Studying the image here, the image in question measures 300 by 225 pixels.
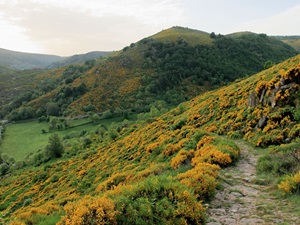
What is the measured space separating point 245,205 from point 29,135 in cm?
10704

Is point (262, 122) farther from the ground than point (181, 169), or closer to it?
farther from the ground

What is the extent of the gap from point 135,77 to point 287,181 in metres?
119

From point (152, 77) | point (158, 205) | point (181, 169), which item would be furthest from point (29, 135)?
point (158, 205)

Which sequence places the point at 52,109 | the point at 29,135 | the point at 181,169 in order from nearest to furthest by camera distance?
1. the point at 181,169
2. the point at 29,135
3. the point at 52,109

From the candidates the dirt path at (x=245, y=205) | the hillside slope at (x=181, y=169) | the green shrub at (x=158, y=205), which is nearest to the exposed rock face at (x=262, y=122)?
Result: the hillside slope at (x=181, y=169)

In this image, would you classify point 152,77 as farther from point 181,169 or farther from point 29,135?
point 181,169

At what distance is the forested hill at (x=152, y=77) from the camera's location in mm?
115000

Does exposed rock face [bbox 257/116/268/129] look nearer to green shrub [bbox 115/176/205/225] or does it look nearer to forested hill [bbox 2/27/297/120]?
green shrub [bbox 115/176/205/225]

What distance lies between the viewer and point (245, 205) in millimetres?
7535

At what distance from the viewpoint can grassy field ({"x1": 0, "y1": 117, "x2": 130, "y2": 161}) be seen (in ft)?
274

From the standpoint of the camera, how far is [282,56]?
523ft

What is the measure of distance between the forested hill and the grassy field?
9.43m

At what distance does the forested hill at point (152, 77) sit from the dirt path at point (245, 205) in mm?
95340

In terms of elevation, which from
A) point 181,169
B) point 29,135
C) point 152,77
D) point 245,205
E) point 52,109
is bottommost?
point 29,135
